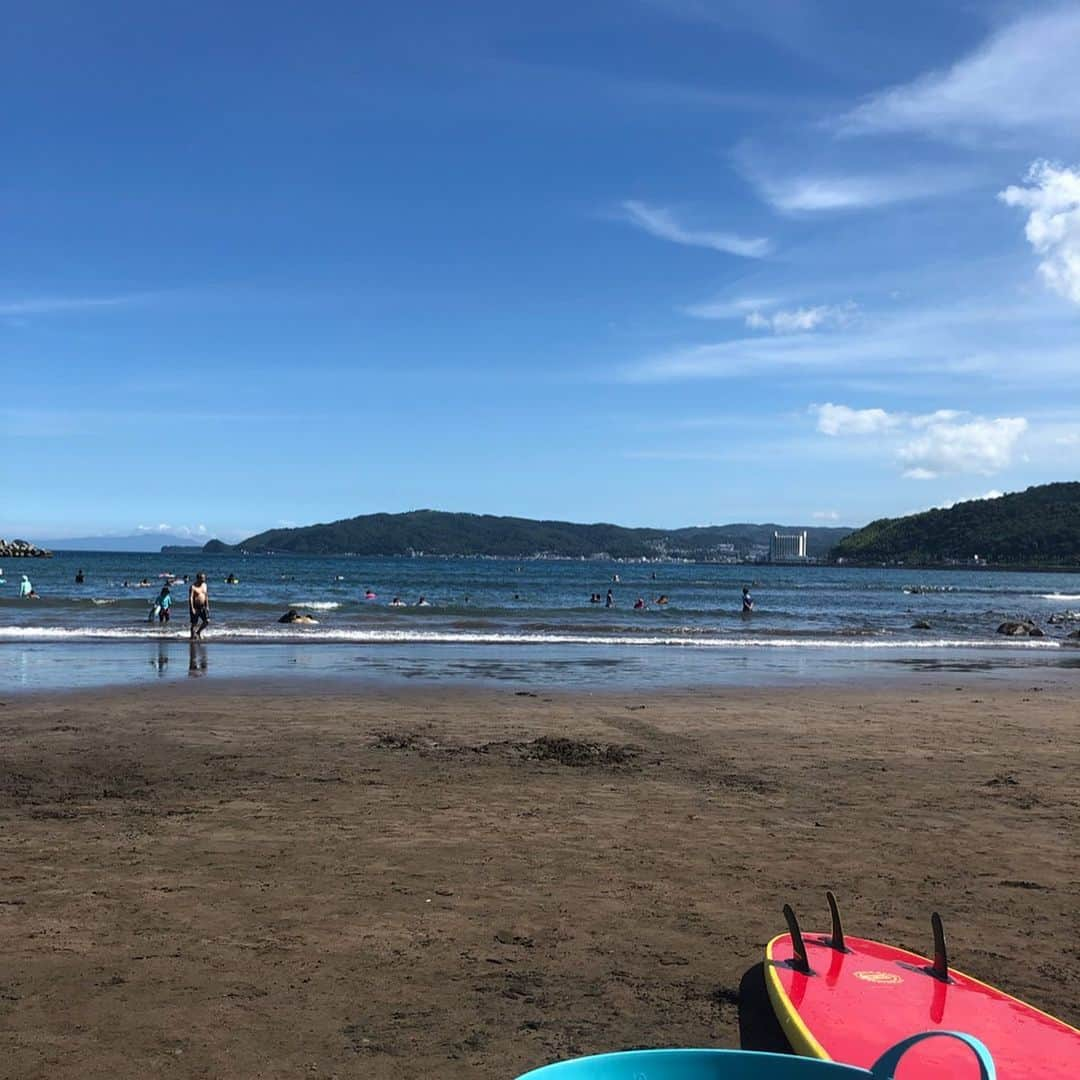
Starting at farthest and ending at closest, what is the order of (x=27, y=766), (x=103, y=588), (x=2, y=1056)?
1. (x=103, y=588)
2. (x=27, y=766)
3. (x=2, y=1056)

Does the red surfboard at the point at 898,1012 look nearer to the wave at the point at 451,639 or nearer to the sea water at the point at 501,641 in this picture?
the sea water at the point at 501,641

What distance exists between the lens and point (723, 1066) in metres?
3.07

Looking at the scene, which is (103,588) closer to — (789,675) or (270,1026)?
(789,675)

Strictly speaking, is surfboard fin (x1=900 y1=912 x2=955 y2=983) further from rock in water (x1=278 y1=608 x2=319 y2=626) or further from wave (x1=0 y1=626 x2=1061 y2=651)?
rock in water (x1=278 y1=608 x2=319 y2=626)

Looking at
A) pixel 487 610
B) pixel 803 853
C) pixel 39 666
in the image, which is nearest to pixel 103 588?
pixel 487 610

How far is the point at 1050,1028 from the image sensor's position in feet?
14.3

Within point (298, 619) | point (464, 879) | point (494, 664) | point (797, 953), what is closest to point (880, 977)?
point (797, 953)

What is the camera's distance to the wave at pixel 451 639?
88.9 ft

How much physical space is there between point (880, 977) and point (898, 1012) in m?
0.36

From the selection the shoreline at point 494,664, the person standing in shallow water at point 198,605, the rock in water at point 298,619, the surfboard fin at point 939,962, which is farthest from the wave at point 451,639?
the surfboard fin at point 939,962

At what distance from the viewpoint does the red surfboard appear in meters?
4.05

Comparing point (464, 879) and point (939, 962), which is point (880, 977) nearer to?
point (939, 962)

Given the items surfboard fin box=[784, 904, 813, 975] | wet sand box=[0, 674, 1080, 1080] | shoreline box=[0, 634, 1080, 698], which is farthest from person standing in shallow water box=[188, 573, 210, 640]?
surfboard fin box=[784, 904, 813, 975]

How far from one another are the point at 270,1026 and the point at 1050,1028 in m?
3.42
